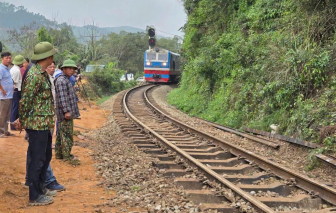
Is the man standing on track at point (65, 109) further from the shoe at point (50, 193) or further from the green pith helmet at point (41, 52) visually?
the green pith helmet at point (41, 52)

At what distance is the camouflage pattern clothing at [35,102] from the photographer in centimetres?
447

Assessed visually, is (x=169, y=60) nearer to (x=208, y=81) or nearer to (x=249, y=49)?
(x=208, y=81)

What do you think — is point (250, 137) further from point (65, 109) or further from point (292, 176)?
point (65, 109)

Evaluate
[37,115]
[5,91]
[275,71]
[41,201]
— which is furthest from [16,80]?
[275,71]

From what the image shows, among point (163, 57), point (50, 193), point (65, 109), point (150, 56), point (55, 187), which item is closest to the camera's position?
point (50, 193)

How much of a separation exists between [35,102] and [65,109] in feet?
6.31

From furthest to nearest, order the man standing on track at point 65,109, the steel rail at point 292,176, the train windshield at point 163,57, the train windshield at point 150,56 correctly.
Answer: the train windshield at point 150,56 < the train windshield at point 163,57 < the man standing on track at point 65,109 < the steel rail at point 292,176

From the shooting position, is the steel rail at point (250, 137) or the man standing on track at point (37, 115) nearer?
the man standing on track at point (37, 115)

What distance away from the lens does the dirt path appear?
179 inches

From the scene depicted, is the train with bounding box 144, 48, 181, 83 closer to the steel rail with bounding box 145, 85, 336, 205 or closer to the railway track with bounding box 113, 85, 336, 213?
the railway track with bounding box 113, 85, 336, 213

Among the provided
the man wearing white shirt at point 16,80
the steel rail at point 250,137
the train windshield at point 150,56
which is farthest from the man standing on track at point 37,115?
the train windshield at point 150,56

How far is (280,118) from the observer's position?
29.8 ft

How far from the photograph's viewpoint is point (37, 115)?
451 centimetres

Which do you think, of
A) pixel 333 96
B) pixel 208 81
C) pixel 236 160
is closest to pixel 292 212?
pixel 236 160
